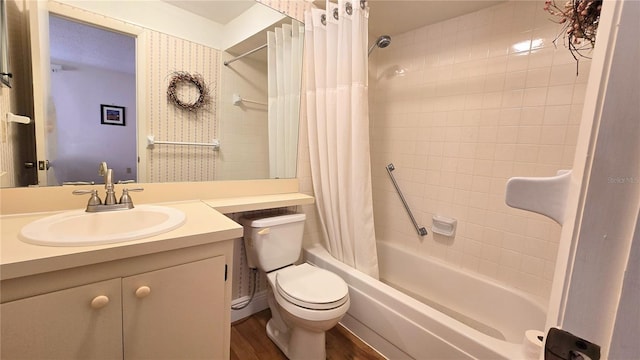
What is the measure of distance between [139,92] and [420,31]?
1.94 metres

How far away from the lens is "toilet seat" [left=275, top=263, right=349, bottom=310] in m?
1.29

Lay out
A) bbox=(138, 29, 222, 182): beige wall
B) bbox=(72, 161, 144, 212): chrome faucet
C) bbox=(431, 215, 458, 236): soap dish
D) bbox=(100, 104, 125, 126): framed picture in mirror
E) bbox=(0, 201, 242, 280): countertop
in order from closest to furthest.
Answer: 1. bbox=(0, 201, 242, 280): countertop
2. bbox=(72, 161, 144, 212): chrome faucet
3. bbox=(100, 104, 125, 126): framed picture in mirror
4. bbox=(138, 29, 222, 182): beige wall
5. bbox=(431, 215, 458, 236): soap dish

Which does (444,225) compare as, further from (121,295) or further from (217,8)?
(217,8)

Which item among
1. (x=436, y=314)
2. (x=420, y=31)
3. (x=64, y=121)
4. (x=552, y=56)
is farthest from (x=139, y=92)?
(x=552, y=56)

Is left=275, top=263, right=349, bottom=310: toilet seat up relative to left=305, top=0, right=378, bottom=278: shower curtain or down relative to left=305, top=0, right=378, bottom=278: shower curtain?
down

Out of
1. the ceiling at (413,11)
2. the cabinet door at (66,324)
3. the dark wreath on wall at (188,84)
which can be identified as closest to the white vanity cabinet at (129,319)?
the cabinet door at (66,324)

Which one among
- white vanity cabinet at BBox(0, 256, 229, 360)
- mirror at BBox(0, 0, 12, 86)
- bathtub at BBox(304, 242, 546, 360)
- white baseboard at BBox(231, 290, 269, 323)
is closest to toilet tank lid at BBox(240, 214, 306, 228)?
bathtub at BBox(304, 242, 546, 360)

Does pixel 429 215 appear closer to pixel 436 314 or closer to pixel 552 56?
pixel 436 314

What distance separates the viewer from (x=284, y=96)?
1.83 metres

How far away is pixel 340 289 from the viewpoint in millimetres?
1390

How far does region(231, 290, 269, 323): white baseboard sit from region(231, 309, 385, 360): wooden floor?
0.13ft

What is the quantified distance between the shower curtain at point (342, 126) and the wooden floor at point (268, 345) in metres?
0.42

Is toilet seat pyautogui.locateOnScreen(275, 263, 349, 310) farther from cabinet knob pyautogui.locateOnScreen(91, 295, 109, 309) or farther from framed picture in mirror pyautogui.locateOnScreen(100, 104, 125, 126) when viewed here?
framed picture in mirror pyautogui.locateOnScreen(100, 104, 125, 126)

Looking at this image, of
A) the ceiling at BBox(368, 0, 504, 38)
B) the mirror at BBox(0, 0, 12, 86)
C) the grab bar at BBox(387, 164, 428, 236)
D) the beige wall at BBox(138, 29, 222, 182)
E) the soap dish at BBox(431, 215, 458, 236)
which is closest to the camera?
the mirror at BBox(0, 0, 12, 86)
